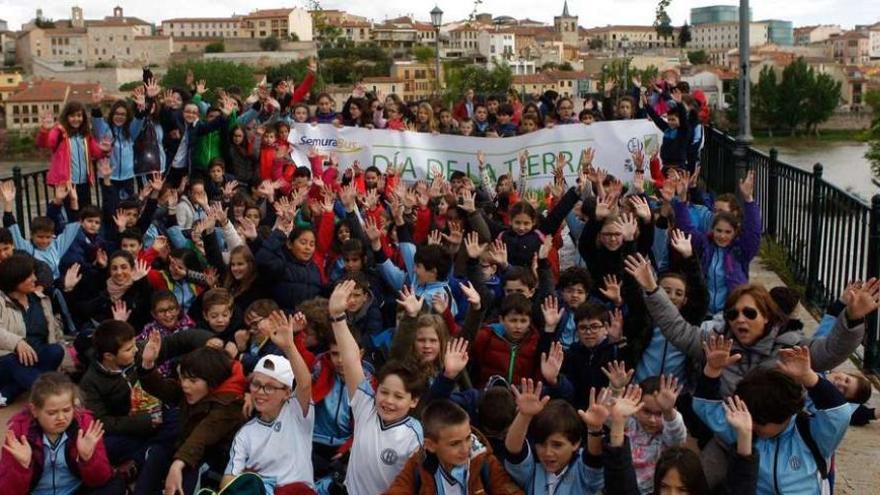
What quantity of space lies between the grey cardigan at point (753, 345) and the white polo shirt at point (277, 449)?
192 cm

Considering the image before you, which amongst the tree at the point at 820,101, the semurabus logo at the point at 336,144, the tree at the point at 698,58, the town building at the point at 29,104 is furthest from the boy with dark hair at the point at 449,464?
the tree at the point at 698,58

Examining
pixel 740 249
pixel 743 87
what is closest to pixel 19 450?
pixel 740 249

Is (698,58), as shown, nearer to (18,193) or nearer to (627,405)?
(18,193)

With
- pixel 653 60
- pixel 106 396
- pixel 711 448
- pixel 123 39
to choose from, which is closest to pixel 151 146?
pixel 106 396

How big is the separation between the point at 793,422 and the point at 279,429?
7.84 feet

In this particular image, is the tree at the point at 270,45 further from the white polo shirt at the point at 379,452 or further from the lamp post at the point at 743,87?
the white polo shirt at the point at 379,452

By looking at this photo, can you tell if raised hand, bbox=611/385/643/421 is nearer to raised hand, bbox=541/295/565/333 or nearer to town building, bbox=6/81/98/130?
raised hand, bbox=541/295/565/333

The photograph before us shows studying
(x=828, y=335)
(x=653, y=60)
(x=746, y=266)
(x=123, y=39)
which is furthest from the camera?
(x=123, y=39)

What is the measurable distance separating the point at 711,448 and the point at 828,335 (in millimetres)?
882

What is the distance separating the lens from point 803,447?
3.96m

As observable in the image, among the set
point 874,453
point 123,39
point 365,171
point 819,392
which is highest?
point 123,39

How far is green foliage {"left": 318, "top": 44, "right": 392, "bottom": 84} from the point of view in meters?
97.4

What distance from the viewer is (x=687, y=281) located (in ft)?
18.0

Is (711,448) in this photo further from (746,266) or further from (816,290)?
(816,290)
